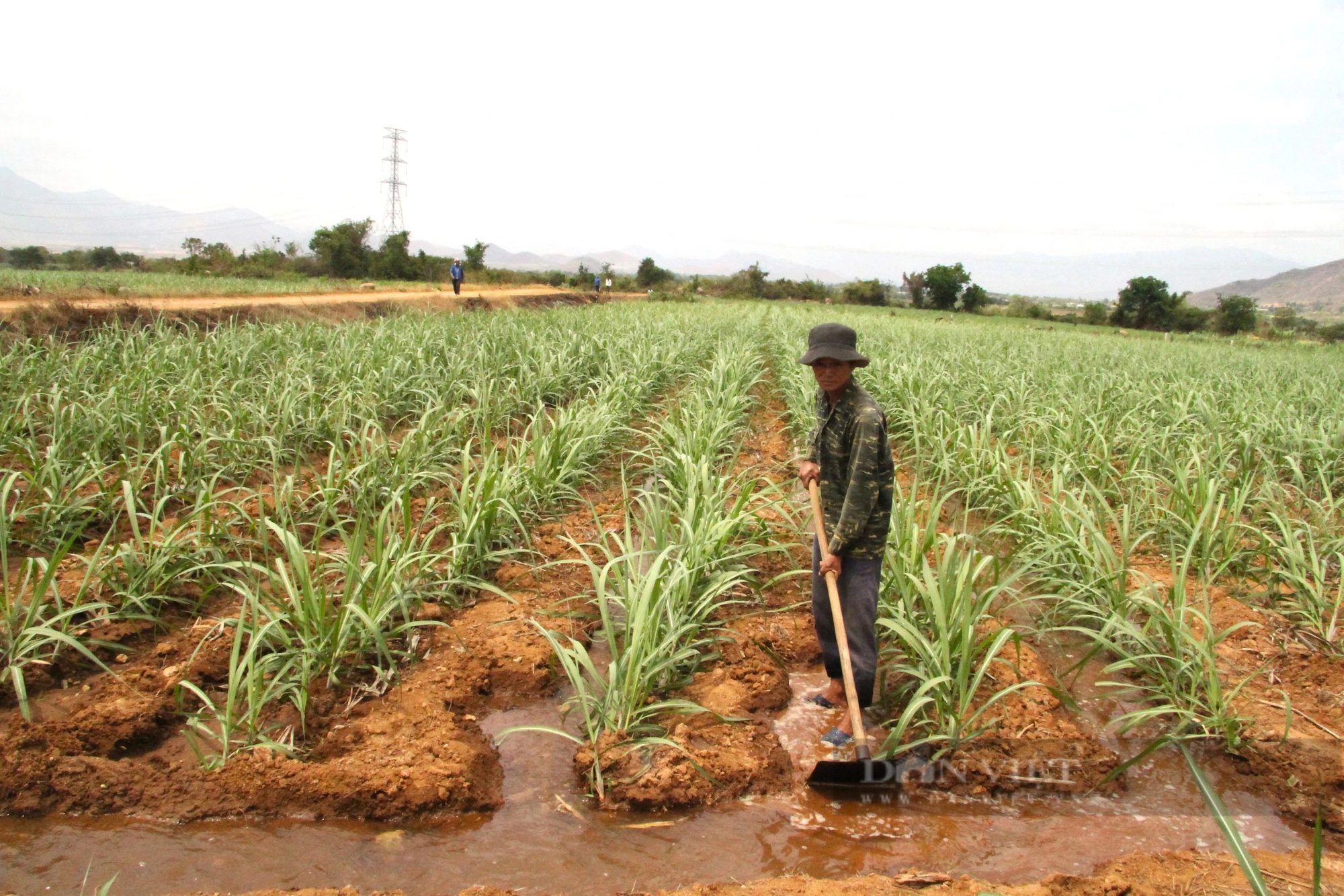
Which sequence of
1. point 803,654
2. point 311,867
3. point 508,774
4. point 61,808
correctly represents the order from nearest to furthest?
point 311,867
point 61,808
point 508,774
point 803,654

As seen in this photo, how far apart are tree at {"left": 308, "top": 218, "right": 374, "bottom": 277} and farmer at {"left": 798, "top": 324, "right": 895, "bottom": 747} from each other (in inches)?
1409

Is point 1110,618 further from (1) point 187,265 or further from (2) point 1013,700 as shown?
(1) point 187,265

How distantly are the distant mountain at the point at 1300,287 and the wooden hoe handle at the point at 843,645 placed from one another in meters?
157

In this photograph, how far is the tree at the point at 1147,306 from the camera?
122 ft

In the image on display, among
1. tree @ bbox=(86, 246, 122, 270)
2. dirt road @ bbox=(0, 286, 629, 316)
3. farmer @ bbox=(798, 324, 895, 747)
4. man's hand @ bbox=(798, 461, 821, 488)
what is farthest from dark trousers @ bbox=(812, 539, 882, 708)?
tree @ bbox=(86, 246, 122, 270)

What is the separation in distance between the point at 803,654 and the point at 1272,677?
1942 millimetres

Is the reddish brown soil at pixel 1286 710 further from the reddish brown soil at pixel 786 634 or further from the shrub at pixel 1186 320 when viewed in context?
the shrub at pixel 1186 320

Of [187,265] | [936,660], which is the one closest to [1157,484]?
[936,660]

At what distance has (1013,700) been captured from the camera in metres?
2.77

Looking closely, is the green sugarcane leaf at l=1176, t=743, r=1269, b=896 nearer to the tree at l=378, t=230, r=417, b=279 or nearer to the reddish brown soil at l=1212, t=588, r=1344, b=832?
the reddish brown soil at l=1212, t=588, r=1344, b=832

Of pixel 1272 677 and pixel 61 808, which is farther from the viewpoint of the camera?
pixel 1272 677

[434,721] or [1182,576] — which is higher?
[1182,576]

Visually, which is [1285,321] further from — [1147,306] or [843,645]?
[843,645]

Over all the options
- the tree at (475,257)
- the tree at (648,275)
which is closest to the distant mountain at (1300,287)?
the tree at (648,275)
